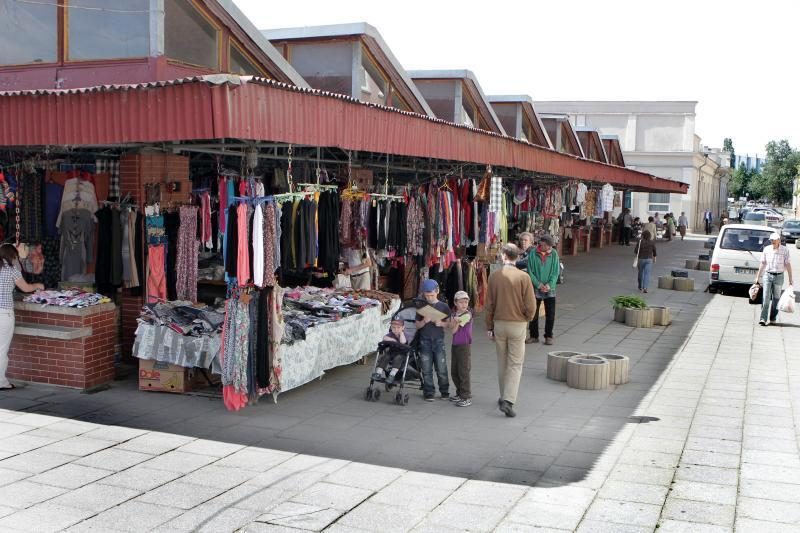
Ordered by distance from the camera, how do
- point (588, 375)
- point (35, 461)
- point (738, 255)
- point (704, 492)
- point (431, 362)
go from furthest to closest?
point (738, 255) < point (588, 375) < point (431, 362) < point (35, 461) < point (704, 492)

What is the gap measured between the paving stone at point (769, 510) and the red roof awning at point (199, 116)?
493 centimetres

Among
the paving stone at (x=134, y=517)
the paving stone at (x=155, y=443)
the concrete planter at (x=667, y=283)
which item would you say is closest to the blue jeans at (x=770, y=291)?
the concrete planter at (x=667, y=283)

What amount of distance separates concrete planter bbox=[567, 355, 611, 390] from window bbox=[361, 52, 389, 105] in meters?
7.17

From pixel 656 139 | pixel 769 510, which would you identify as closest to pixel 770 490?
pixel 769 510

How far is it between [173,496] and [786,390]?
23.8 ft

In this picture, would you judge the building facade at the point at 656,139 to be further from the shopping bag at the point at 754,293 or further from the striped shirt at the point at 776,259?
the striped shirt at the point at 776,259

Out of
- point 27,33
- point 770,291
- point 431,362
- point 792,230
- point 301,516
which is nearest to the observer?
point 301,516

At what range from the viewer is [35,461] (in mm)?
6621

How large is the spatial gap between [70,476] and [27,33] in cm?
766

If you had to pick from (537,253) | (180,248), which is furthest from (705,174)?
(180,248)

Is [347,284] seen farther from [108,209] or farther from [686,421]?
[686,421]

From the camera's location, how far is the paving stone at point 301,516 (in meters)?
5.45

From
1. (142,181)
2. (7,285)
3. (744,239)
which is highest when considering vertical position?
(142,181)

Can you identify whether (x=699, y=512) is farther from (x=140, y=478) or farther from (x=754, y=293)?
(x=754, y=293)
